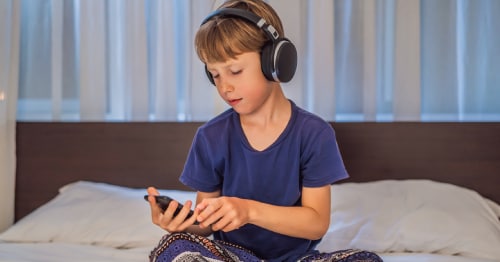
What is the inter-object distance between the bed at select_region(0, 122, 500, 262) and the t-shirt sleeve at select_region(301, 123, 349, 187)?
1.39 ft

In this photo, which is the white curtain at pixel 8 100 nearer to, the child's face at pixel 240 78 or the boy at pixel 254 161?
the boy at pixel 254 161

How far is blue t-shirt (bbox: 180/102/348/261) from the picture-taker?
1.18 m

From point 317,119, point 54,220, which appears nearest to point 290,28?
point 317,119

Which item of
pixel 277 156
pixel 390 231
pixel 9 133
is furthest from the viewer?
pixel 9 133

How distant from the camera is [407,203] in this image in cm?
173

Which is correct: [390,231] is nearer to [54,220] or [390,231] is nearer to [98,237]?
[98,237]

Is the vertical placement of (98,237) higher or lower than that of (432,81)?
lower

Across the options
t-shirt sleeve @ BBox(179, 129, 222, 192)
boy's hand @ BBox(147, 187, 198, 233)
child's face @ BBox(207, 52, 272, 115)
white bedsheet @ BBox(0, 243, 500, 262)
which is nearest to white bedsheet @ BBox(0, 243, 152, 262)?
white bedsheet @ BBox(0, 243, 500, 262)

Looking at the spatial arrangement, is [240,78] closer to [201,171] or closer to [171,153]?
[201,171]

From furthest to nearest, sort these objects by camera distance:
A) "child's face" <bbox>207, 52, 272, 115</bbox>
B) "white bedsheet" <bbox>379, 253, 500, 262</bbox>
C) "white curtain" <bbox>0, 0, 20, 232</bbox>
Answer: "white curtain" <bbox>0, 0, 20, 232</bbox>
"white bedsheet" <bbox>379, 253, 500, 262</bbox>
"child's face" <bbox>207, 52, 272, 115</bbox>

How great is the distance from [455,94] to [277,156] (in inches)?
→ 40.3

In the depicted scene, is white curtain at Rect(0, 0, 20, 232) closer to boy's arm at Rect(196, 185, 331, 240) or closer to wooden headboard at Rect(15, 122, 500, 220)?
wooden headboard at Rect(15, 122, 500, 220)

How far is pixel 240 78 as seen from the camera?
43.2 inches

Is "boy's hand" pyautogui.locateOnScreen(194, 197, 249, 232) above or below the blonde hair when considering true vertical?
below
